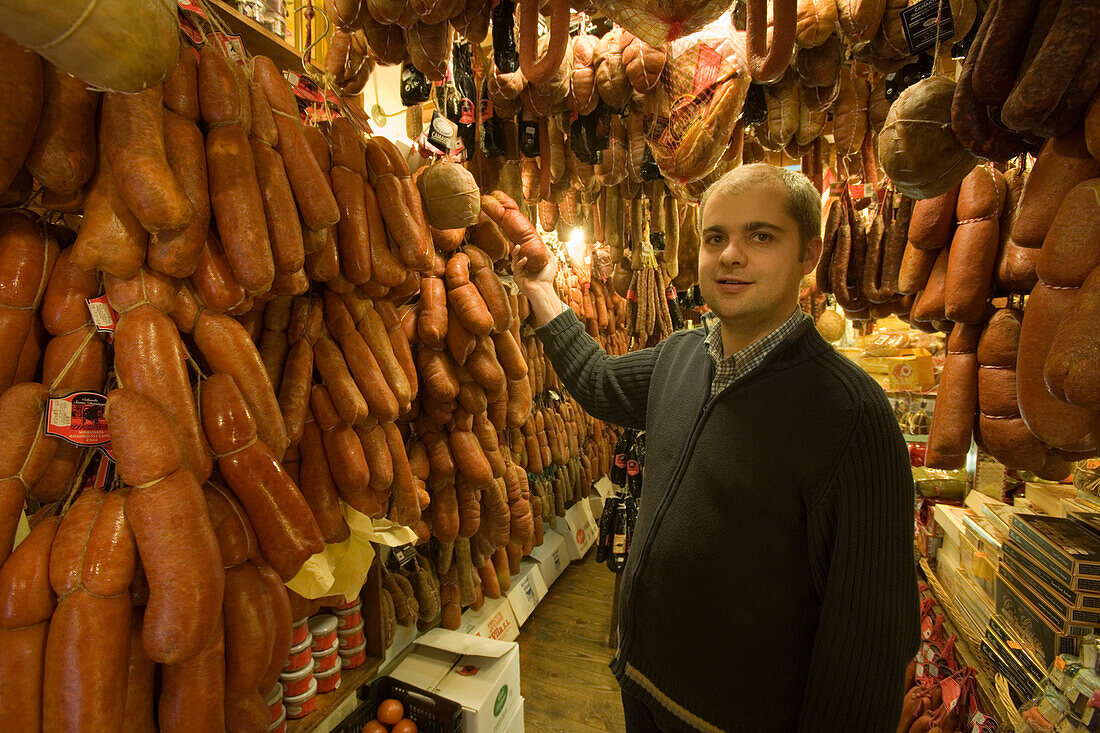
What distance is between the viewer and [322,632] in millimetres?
1842

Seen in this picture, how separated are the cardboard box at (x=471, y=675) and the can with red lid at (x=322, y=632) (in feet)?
1.99

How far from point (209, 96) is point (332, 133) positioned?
381 mm

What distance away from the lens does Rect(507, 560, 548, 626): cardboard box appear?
3.61 metres

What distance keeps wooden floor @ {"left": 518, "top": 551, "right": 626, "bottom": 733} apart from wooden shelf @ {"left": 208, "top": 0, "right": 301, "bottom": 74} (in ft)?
11.6

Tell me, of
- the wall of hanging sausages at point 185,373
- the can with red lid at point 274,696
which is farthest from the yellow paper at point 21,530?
the can with red lid at point 274,696

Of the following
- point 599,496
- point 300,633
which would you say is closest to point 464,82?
point 300,633

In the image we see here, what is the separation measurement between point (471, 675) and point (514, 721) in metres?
0.40

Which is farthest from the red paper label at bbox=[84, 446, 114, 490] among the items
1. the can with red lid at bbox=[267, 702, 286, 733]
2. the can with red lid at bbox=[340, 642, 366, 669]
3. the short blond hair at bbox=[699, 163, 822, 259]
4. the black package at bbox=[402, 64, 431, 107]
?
the black package at bbox=[402, 64, 431, 107]

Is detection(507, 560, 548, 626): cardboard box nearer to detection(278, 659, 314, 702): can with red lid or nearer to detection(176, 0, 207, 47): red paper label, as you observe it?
detection(278, 659, 314, 702): can with red lid

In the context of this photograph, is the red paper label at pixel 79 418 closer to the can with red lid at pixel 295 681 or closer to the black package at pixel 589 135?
the can with red lid at pixel 295 681

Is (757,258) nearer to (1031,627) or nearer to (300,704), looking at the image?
(1031,627)

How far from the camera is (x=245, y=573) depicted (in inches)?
40.3

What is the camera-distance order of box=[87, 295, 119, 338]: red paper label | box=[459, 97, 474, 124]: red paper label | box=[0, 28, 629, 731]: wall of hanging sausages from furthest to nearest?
box=[459, 97, 474, 124]: red paper label < box=[87, 295, 119, 338]: red paper label < box=[0, 28, 629, 731]: wall of hanging sausages

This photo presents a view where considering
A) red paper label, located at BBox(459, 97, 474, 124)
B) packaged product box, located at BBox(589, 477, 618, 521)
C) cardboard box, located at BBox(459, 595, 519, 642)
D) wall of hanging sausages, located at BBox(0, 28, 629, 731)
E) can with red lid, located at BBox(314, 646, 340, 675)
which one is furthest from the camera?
packaged product box, located at BBox(589, 477, 618, 521)
